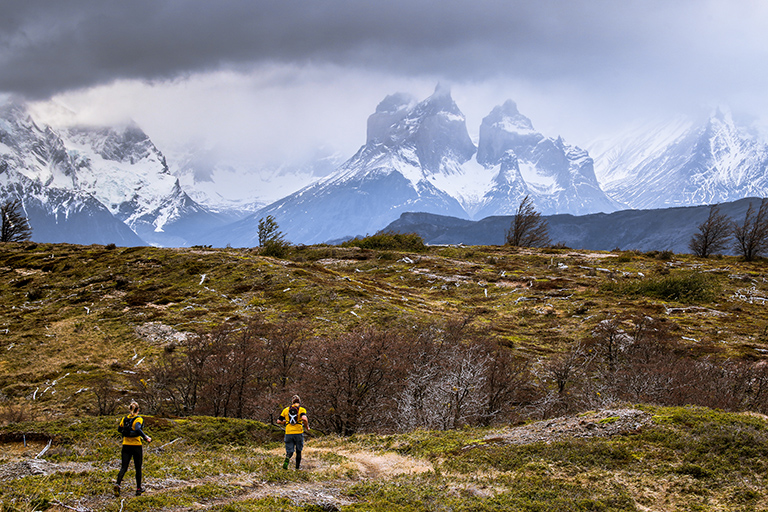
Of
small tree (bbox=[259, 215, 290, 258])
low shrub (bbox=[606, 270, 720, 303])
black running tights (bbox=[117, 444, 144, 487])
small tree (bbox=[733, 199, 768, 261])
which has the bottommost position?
black running tights (bbox=[117, 444, 144, 487])

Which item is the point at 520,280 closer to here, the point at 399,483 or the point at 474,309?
the point at 474,309

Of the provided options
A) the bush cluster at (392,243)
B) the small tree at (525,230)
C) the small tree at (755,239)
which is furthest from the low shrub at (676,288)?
the small tree at (525,230)

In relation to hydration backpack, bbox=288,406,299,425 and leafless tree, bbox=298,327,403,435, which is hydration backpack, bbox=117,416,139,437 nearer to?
hydration backpack, bbox=288,406,299,425

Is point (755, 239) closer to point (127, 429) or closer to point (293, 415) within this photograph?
point (293, 415)

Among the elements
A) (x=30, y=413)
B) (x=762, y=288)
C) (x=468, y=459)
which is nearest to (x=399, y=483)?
(x=468, y=459)

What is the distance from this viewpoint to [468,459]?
12.3 metres

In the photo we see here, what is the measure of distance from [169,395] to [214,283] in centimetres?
1859

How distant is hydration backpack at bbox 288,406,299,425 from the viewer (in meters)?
12.2

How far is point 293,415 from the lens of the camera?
1228 cm

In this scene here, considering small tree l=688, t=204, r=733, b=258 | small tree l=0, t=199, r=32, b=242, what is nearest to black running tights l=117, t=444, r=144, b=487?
small tree l=0, t=199, r=32, b=242

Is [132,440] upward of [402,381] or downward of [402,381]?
upward

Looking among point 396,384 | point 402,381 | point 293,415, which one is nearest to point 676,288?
point 402,381

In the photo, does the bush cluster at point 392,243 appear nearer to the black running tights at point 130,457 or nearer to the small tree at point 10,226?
the small tree at point 10,226

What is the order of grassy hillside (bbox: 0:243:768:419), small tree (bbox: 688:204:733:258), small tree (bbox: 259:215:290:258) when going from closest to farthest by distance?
grassy hillside (bbox: 0:243:768:419) < small tree (bbox: 259:215:290:258) < small tree (bbox: 688:204:733:258)
